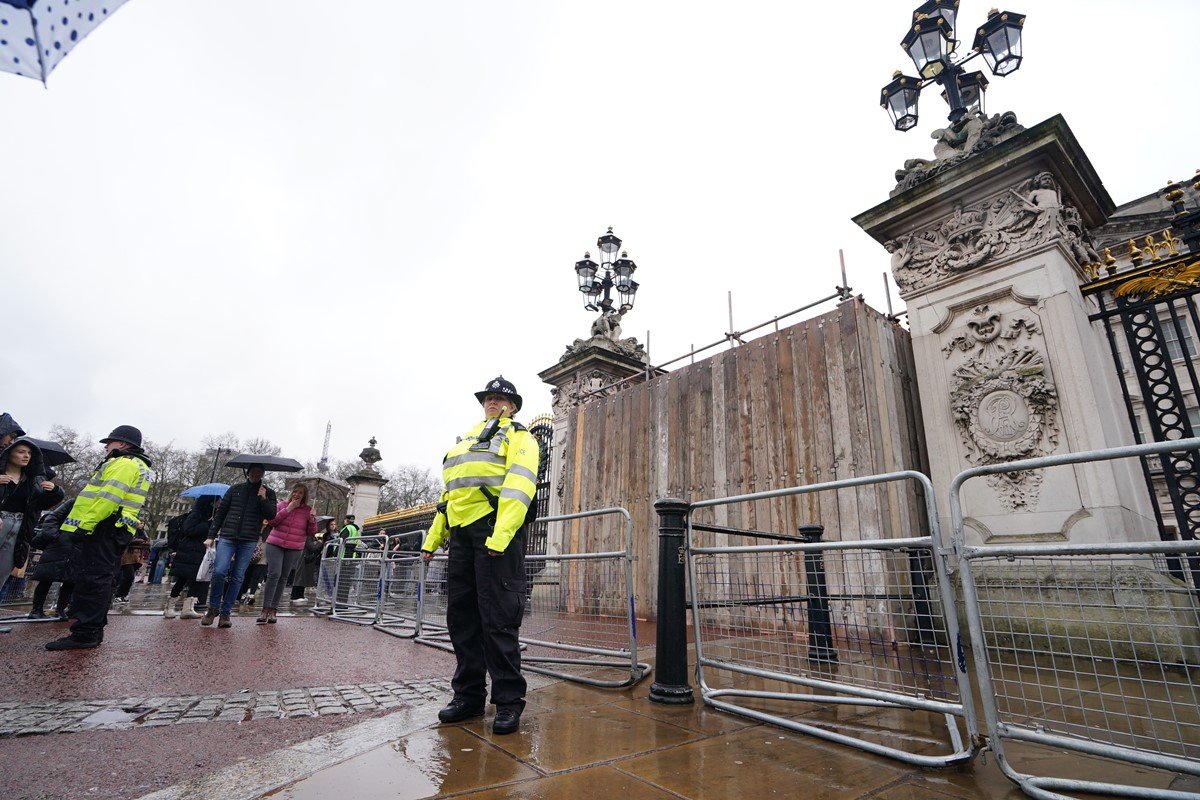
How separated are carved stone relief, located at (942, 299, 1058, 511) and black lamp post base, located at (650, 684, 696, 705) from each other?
3707 mm

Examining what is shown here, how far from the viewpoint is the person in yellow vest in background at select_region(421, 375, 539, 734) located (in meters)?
3.23

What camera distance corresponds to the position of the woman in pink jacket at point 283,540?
765 cm

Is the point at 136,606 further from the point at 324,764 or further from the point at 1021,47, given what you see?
the point at 1021,47

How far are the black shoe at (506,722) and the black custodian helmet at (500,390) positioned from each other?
6.07 feet

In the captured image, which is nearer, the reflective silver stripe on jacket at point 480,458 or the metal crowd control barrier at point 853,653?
the metal crowd control barrier at point 853,653

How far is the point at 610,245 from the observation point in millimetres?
11195

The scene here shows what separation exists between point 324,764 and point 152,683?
97.2 inches

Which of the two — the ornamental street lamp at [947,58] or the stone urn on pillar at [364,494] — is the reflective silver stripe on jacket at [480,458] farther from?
the stone urn on pillar at [364,494]

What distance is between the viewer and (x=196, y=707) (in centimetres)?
341

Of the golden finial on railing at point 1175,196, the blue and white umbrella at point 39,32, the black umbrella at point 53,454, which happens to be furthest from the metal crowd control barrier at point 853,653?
the black umbrella at point 53,454

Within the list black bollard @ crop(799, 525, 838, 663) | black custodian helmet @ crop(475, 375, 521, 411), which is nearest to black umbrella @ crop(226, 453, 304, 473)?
black custodian helmet @ crop(475, 375, 521, 411)

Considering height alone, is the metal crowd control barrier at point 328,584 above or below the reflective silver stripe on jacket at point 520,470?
below

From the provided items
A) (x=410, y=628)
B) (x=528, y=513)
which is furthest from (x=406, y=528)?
(x=528, y=513)

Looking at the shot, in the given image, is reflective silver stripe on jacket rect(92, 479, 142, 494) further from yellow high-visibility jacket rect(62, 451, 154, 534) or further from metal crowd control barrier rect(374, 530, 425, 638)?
metal crowd control barrier rect(374, 530, 425, 638)
